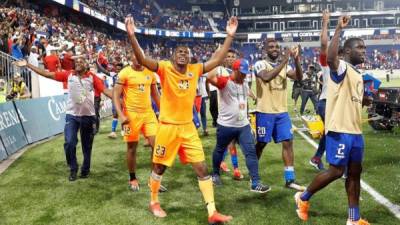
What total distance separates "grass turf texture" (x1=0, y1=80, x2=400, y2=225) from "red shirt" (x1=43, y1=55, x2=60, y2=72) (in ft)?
18.4

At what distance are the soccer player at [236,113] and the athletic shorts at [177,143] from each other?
1116 millimetres

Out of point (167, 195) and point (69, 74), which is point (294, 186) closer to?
point (167, 195)

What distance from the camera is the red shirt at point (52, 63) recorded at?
14.1 meters

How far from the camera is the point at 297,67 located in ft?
20.8

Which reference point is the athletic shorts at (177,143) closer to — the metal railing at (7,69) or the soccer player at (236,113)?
the soccer player at (236,113)

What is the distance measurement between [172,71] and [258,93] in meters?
1.97

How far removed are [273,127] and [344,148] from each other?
1.89m

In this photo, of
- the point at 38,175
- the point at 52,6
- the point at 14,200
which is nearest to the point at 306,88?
the point at 38,175

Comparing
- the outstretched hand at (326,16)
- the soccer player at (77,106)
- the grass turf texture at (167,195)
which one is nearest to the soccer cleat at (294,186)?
the grass turf texture at (167,195)

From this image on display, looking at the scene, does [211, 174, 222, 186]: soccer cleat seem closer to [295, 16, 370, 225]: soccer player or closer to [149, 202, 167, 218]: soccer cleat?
[149, 202, 167, 218]: soccer cleat

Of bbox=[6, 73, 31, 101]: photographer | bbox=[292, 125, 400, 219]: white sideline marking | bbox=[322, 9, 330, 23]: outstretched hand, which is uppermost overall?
bbox=[322, 9, 330, 23]: outstretched hand

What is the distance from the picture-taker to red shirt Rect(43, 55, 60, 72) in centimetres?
1413

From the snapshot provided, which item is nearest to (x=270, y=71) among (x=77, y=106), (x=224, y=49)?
(x=224, y=49)

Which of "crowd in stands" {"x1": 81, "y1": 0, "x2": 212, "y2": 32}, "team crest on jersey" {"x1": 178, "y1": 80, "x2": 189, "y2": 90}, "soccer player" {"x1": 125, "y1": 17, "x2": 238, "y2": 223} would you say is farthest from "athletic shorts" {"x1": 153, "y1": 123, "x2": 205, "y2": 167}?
"crowd in stands" {"x1": 81, "y1": 0, "x2": 212, "y2": 32}
